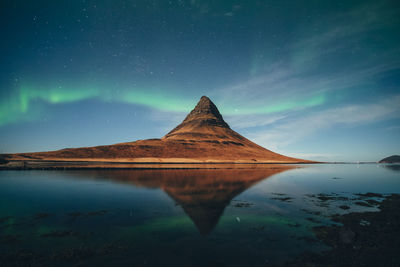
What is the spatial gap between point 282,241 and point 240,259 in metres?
4.01

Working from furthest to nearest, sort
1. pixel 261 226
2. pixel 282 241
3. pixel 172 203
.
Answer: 1. pixel 172 203
2. pixel 261 226
3. pixel 282 241

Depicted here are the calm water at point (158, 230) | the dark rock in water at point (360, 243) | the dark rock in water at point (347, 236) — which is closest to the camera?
the dark rock in water at point (360, 243)

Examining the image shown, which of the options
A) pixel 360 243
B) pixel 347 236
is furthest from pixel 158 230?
pixel 360 243

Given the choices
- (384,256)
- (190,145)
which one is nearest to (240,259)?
(384,256)

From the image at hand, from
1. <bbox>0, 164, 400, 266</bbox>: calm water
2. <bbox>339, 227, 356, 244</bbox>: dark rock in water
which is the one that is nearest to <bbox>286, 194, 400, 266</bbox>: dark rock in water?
<bbox>339, 227, 356, 244</bbox>: dark rock in water

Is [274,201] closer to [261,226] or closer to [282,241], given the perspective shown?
[261,226]

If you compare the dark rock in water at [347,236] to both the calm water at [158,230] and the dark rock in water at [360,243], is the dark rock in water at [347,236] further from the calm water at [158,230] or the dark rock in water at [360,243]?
the calm water at [158,230]

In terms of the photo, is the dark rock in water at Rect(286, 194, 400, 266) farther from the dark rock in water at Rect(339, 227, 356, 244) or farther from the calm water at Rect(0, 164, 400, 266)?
the calm water at Rect(0, 164, 400, 266)

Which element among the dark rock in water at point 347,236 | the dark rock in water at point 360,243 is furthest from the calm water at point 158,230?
the dark rock in water at point 347,236

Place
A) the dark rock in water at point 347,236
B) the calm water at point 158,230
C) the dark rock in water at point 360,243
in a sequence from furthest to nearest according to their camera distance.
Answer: the dark rock in water at point 347,236, the calm water at point 158,230, the dark rock in water at point 360,243

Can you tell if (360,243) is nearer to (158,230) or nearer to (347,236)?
(347,236)

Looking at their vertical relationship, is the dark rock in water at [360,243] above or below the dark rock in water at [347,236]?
below

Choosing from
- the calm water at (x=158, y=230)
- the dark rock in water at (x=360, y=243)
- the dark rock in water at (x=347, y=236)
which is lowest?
the calm water at (x=158, y=230)

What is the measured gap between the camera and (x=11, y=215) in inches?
653
